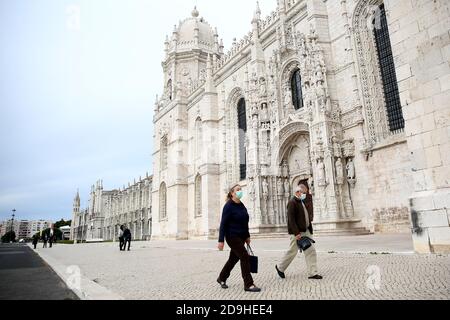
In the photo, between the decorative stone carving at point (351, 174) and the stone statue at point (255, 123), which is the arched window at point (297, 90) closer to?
the stone statue at point (255, 123)

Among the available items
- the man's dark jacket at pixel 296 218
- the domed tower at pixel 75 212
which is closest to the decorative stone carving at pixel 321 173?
the man's dark jacket at pixel 296 218

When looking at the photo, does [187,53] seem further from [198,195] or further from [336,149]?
[336,149]

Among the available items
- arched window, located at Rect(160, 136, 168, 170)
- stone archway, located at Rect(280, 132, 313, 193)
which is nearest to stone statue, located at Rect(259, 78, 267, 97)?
stone archway, located at Rect(280, 132, 313, 193)

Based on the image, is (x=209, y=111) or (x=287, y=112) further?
(x=209, y=111)

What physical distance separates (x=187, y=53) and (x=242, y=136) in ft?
57.2

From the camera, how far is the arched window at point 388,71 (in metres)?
15.5

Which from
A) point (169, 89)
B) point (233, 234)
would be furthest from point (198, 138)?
point (233, 234)

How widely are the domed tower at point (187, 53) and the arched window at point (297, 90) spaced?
17.6 meters

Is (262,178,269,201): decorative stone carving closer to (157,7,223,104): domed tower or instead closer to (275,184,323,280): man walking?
(275,184,323,280): man walking

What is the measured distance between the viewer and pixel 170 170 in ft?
110

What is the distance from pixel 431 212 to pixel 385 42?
12624 mm

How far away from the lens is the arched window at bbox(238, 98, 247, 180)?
25.9 metres
